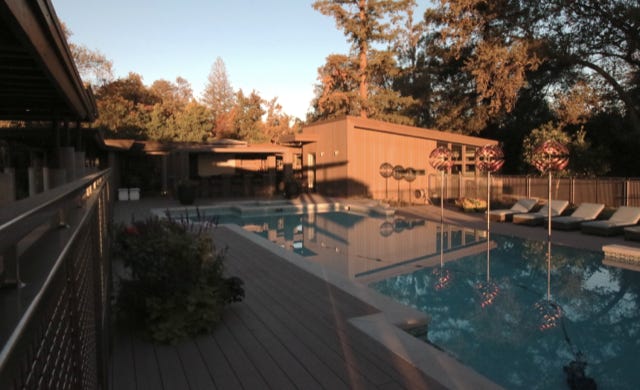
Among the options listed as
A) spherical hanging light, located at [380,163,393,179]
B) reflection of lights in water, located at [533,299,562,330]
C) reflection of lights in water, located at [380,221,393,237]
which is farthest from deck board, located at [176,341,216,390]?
spherical hanging light, located at [380,163,393,179]

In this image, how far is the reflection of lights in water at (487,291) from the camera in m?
6.38

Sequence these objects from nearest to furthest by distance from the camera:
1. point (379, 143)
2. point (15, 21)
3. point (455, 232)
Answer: point (15, 21) → point (455, 232) → point (379, 143)

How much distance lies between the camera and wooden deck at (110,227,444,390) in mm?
2994

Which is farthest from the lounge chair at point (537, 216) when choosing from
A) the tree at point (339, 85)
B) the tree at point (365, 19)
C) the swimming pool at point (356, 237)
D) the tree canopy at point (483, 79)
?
the tree at point (339, 85)

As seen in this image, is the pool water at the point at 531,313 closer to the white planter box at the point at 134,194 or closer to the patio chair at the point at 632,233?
the patio chair at the point at 632,233

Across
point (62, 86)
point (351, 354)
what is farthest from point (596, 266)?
point (62, 86)

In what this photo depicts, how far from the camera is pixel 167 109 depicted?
2988 cm

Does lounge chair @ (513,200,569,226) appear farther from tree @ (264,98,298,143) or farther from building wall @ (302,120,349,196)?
tree @ (264,98,298,143)

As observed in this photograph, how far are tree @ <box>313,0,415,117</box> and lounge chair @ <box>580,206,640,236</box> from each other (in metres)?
17.2

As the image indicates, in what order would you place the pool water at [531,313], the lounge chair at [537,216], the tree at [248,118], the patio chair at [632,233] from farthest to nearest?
the tree at [248,118]
the lounge chair at [537,216]
the patio chair at [632,233]
the pool water at [531,313]

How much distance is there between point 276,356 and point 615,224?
398 inches

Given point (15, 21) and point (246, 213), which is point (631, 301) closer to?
point (15, 21)

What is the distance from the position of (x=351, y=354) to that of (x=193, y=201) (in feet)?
41.9

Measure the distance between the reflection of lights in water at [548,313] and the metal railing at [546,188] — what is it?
442 inches
